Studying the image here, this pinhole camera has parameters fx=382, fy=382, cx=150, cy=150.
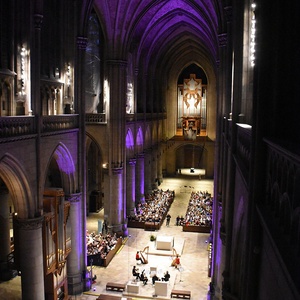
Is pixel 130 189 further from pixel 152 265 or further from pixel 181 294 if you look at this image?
pixel 181 294

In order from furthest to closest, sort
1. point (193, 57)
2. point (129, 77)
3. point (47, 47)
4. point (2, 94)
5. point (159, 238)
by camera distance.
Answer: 1. point (193, 57)
2. point (129, 77)
3. point (159, 238)
4. point (47, 47)
5. point (2, 94)

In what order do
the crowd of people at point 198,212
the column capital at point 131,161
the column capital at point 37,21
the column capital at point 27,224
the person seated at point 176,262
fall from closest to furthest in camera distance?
1. the column capital at point 27,224
2. the column capital at point 37,21
3. the person seated at point 176,262
4. the crowd of people at point 198,212
5. the column capital at point 131,161

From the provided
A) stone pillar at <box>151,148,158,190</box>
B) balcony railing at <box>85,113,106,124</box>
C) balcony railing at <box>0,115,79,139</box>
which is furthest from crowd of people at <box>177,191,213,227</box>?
balcony railing at <box>0,115,79,139</box>

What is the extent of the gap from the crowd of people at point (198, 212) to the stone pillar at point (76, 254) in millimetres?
10165

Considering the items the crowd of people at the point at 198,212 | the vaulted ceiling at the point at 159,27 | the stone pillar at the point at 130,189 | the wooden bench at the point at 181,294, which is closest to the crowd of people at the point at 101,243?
the stone pillar at the point at 130,189

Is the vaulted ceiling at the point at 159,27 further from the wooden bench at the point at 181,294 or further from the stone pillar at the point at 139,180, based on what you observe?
the wooden bench at the point at 181,294

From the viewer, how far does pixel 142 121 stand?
96.4ft

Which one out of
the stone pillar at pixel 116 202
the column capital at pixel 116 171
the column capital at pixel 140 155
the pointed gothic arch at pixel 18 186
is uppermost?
the pointed gothic arch at pixel 18 186

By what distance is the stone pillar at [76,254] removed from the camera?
16469 mm

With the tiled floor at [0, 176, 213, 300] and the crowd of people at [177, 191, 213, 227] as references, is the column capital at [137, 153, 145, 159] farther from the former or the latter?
the crowd of people at [177, 191, 213, 227]

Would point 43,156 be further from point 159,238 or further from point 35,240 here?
point 159,238

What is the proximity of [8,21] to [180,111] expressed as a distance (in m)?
33.3

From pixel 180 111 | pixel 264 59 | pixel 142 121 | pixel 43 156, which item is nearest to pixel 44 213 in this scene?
pixel 43 156

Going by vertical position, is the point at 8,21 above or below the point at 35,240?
above
